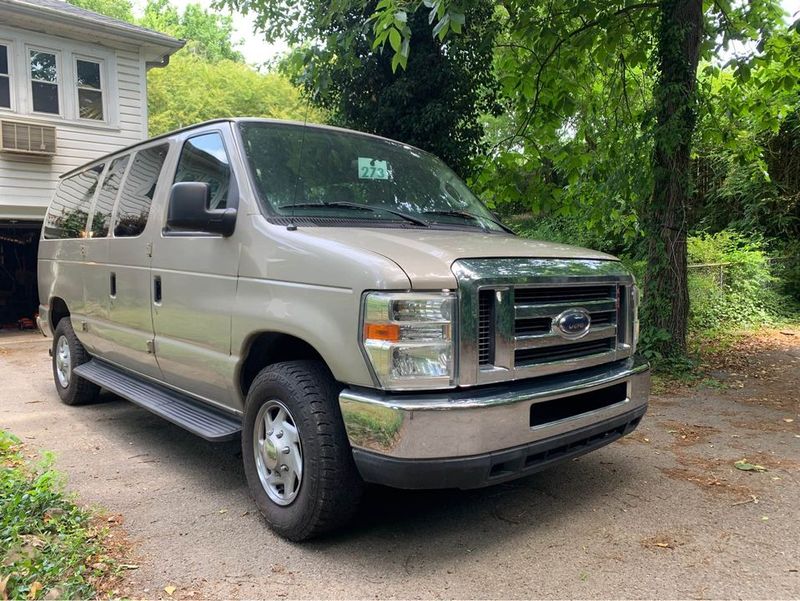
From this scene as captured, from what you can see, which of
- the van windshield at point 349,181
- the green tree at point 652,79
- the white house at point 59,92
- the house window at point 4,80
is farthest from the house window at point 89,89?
the van windshield at point 349,181

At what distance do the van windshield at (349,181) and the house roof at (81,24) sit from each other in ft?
29.2

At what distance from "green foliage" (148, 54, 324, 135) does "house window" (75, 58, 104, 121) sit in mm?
16134

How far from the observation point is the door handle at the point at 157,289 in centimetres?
411

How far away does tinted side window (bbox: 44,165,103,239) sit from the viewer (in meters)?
5.52

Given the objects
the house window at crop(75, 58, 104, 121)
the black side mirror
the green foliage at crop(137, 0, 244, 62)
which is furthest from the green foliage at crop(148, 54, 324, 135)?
the black side mirror

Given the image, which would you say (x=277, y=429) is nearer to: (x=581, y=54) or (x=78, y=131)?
(x=581, y=54)

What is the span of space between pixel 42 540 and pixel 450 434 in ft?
6.52

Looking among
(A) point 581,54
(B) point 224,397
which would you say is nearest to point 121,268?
(B) point 224,397

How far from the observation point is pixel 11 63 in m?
10.4

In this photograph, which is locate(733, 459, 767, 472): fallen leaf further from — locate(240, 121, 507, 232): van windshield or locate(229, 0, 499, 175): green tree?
locate(229, 0, 499, 175): green tree

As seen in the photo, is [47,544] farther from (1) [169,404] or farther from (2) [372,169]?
(2) [372,169]

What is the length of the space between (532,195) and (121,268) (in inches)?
233

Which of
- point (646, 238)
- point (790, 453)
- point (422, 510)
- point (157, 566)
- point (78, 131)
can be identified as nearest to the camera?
point (157, 566)

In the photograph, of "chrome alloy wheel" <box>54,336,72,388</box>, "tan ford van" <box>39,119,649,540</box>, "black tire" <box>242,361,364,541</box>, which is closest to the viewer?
"tan ford van" <box>39,119,649,540</box>
